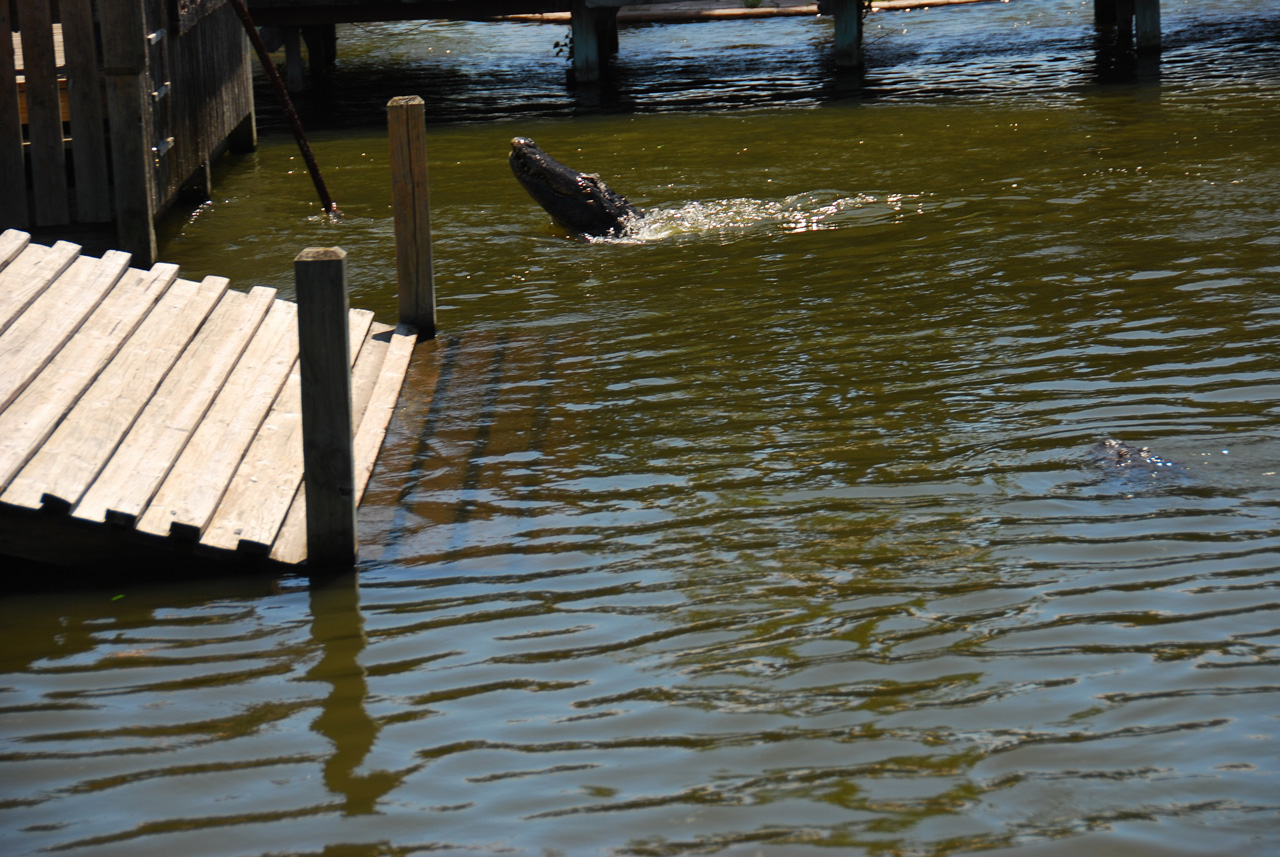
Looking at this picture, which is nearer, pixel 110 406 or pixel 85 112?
pixel 110 406

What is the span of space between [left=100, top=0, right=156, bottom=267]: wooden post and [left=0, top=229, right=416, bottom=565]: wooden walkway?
1.61 meters

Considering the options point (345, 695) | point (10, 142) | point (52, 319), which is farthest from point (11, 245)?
point (345, 695)

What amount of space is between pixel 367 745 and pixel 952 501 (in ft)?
8.34

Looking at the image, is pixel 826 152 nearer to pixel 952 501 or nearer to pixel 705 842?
pixel 952 501

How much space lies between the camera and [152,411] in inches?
222

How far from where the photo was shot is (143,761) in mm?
3535

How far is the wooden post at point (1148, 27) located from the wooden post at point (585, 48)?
7.22m

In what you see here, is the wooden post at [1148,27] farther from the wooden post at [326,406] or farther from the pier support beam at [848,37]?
the wooden post at [326,406]

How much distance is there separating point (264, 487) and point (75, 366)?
121 centimetres

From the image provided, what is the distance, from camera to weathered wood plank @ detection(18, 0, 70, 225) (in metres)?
8.09

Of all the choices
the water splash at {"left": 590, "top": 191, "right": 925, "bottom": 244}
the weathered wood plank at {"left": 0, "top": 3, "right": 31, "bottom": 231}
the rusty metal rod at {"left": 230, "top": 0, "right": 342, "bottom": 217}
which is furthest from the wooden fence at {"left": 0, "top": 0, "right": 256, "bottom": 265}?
the water splash at {"left": 590, "top": 191, "right": 925, "bottom": 244}

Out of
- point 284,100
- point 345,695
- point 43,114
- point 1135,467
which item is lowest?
point 345,695

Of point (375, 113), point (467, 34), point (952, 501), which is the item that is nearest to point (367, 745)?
point (952, 501)

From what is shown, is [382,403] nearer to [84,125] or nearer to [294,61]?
[84,125]
